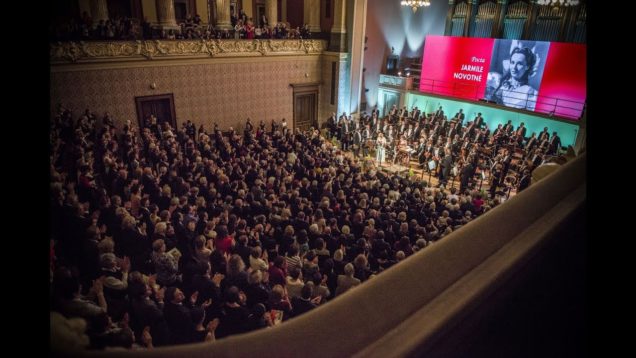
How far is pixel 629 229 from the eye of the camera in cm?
105

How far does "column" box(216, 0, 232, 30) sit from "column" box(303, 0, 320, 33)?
384 centimetres

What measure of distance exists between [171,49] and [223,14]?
2763mm

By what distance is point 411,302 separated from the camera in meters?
1.22

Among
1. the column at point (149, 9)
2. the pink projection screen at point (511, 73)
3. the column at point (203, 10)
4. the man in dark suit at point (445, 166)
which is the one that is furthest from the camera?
the column at point (203, 10)

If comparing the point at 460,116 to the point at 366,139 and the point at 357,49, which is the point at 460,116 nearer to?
the point at 366,139

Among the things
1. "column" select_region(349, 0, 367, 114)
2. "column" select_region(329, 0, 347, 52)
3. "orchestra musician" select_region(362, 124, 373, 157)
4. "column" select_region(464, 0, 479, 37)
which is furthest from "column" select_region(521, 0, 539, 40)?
"orchestra musician" select_region(362, 124, 373, 157)

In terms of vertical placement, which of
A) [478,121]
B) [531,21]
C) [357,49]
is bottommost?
[478,121]

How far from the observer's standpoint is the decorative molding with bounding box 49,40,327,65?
35.9 feet

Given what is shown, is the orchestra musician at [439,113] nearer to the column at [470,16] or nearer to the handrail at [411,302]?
the column at [470,16]

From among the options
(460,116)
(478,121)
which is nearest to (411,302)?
(478,121)

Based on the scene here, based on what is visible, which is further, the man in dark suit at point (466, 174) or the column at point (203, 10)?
the column at point (203, 10)

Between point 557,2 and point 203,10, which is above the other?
point 557,2

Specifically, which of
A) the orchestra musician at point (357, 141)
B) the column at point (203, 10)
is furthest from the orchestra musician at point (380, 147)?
the column at point (203, 10)

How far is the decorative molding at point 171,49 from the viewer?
35.9ft
